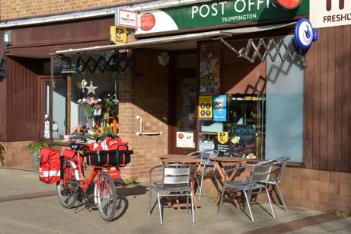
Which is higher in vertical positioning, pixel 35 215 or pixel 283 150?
pixel 283 150

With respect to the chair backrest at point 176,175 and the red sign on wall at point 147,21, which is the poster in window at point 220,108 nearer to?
the red sign on wall at point 147,21

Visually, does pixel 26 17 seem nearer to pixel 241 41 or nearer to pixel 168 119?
pixel 168 119

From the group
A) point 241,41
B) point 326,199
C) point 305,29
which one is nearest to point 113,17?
point 241,41

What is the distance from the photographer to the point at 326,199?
27.6 feet

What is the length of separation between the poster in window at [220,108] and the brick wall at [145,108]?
2027mm

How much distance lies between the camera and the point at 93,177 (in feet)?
26.6

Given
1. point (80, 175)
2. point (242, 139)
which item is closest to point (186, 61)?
point (242, 139)

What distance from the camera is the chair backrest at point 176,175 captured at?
764 cm

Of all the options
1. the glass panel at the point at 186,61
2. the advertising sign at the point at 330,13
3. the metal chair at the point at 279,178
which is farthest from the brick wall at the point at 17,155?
the advertising sign at the point at 330,13

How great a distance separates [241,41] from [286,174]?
2.35 m

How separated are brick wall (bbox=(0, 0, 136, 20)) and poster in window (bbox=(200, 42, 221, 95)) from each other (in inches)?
89.7

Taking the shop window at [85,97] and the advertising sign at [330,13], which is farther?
the shop window at [85,97]

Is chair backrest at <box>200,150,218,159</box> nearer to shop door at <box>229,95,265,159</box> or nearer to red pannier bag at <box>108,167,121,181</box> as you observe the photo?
shop door at <box>229,95,265,159</box>

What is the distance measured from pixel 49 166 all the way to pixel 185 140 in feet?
13.0
